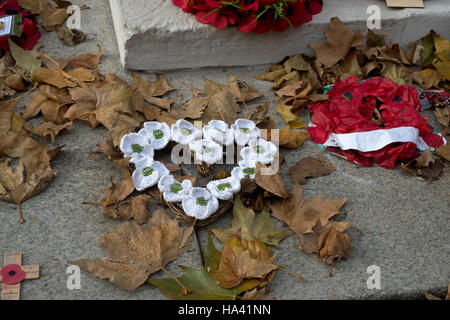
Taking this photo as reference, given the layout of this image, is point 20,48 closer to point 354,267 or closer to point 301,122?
point 301,122

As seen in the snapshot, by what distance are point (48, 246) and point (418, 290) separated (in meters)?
1.33

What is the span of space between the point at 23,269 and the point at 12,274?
0.12 ft

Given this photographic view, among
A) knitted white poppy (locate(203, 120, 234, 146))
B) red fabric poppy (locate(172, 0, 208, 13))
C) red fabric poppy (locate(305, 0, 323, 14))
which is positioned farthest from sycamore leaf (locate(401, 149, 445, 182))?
red fabric poppy (locate(172, 0, 208, 13))

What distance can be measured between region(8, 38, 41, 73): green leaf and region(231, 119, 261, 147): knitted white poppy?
3.51ft

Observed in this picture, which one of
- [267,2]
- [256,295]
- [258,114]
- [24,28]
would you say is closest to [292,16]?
[267,2]

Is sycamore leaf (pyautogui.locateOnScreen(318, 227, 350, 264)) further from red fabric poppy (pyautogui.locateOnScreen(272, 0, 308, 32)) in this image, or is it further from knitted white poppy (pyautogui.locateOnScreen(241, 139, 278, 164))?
red fabric poppy (pyautogui.locateOnScreen(272, 0, 308, 32))

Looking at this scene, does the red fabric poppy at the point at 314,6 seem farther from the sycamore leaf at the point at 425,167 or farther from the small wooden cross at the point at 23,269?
the small wooden cross at the point at 23,269

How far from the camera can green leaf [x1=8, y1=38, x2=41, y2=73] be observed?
2.43m

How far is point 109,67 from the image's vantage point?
2561 millimetres

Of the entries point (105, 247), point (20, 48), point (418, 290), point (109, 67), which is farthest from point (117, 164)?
point (418, 290)
